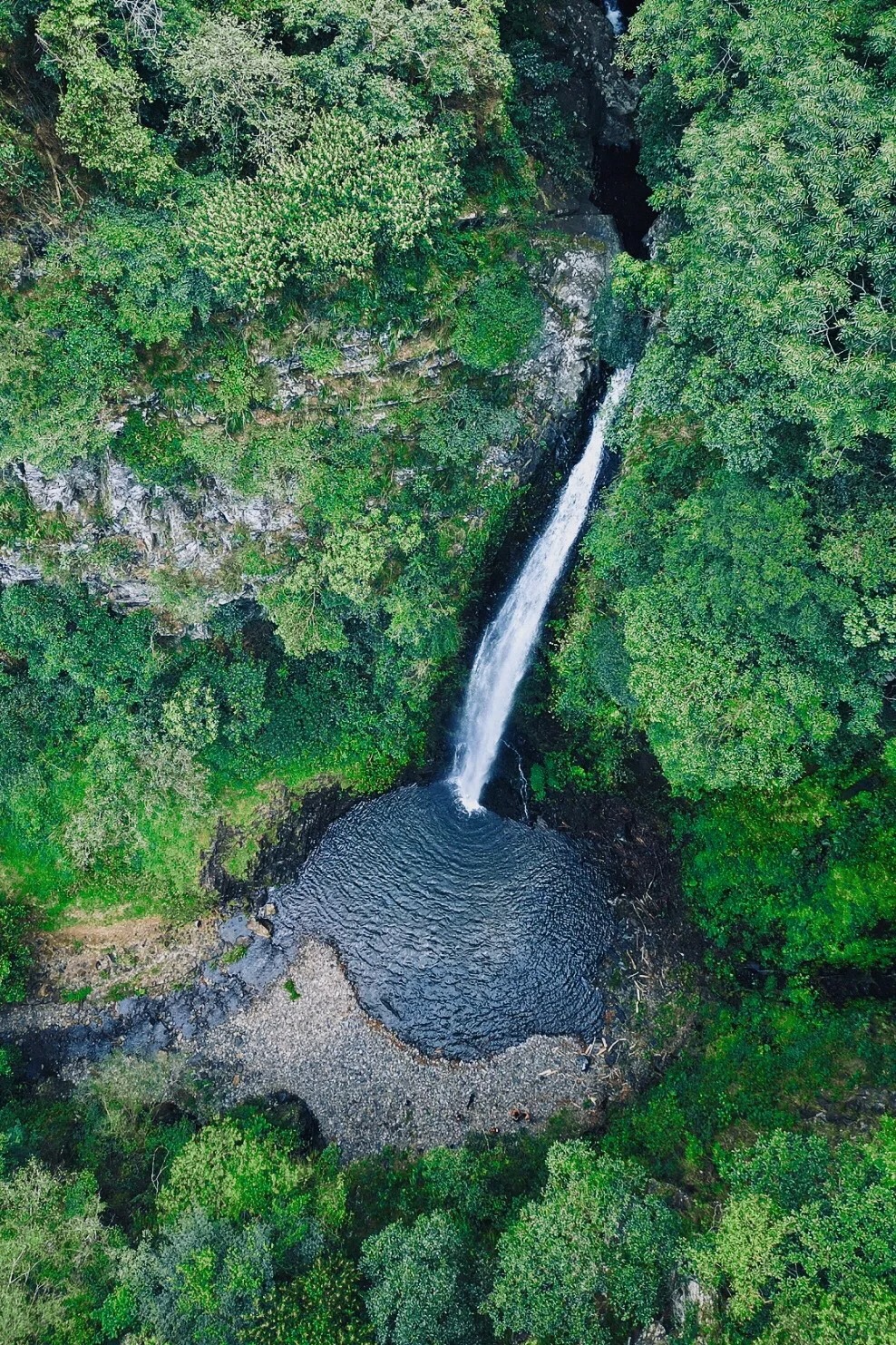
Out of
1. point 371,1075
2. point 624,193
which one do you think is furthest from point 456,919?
point 624,193

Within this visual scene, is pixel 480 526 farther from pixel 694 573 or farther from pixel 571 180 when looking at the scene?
pixel 571 180

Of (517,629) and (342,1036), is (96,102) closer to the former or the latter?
(517,629)

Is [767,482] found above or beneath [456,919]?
above

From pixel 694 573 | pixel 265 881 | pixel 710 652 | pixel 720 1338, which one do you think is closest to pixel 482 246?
pixel 694 573

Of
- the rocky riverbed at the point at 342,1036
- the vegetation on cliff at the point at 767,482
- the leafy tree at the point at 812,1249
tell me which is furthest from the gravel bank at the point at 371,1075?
the leafy tree at the point at 812,1249

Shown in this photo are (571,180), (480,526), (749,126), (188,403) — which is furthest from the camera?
(480,526)

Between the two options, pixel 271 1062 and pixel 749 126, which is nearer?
pixel 749 126

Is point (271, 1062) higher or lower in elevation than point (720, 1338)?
lower
